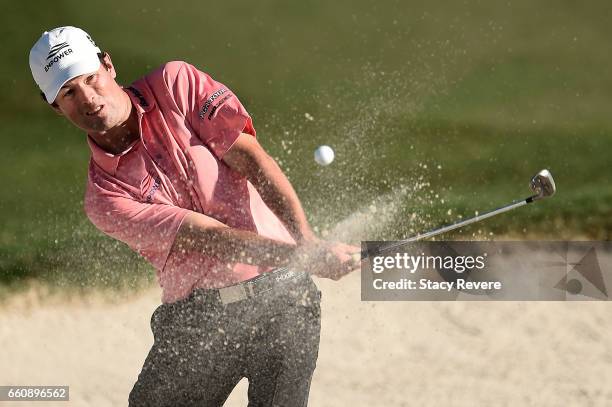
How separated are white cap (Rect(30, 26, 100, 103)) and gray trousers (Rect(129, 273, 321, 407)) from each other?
0.48 m

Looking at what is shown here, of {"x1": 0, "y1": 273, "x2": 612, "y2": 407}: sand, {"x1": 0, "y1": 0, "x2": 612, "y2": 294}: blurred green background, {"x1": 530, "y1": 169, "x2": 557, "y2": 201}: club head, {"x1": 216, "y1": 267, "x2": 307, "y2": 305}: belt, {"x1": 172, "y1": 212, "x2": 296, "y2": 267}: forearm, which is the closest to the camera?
{"x1": 172, "y1": 212, "x2": 296, "y2": 267}: forearm

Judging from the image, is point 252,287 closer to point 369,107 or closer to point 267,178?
point 267,178

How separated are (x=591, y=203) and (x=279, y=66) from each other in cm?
132

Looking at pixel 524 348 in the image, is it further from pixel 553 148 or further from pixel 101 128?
pixel 101 128

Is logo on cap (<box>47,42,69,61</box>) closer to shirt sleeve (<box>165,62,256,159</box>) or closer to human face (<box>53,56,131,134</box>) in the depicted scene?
human face (<box>53,56,131,134</box>)

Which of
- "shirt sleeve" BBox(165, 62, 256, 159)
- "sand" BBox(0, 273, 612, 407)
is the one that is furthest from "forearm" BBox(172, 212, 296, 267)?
"sand" BBox(0, 273, 612, 407)

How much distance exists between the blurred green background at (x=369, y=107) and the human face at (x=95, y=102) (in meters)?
1.68

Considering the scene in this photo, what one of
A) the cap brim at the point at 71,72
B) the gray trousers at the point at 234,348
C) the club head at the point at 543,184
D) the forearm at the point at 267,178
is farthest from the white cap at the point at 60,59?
the club head at the point at 543,184

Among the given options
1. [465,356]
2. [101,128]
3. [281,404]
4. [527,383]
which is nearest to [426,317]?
[465,356]

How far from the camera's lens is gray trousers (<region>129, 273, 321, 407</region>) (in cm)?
206

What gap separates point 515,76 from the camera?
396 cm

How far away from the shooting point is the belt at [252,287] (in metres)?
2.03

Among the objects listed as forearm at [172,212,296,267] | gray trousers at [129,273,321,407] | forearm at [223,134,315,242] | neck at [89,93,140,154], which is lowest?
gray trousers at [129,273,321,407]

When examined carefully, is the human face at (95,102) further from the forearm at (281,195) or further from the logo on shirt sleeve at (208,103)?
the forearm at (281,195)
